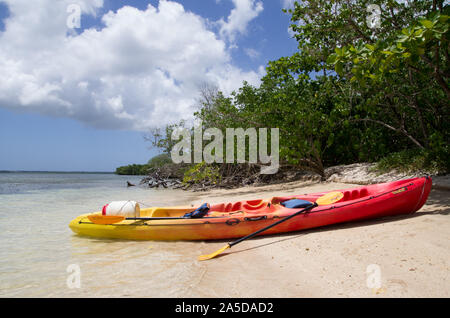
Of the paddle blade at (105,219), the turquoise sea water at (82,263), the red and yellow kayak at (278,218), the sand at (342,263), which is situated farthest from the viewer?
the paddle blade at (105,219)

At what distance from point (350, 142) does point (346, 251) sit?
8.75m

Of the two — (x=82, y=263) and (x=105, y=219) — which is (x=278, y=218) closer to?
(x=82, y=263)

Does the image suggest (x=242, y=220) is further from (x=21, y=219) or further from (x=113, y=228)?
(x=21, y=219)

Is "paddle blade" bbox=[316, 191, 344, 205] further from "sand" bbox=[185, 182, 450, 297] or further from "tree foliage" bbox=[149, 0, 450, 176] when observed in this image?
"tree foliage" bbox=[149, 0, 450, 176]

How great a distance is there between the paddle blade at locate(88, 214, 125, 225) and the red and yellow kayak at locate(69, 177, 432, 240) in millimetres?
73

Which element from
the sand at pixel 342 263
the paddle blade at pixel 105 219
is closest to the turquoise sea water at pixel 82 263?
Answer: the paddle blade at pixel 105 219

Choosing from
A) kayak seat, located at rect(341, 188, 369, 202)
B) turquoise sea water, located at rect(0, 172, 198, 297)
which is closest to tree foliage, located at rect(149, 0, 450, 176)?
kayak seat, located at rect(341, 188, 369, 202)

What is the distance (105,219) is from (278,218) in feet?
9.66

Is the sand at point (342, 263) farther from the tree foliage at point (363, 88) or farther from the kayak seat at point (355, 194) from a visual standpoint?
the tree foliage at point (363, 88)

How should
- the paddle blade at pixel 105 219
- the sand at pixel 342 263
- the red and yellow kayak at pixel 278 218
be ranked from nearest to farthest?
the sand at pixel 342 263, the red and yellow kayak at pixel 278 218, the paddle blade at pixel 105 219

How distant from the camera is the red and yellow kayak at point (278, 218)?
416 cm

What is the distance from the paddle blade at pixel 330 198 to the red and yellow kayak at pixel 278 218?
7cm

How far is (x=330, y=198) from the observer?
471cm

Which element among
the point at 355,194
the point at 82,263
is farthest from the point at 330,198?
the point at 82,263
